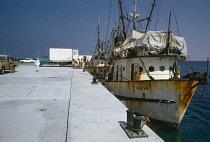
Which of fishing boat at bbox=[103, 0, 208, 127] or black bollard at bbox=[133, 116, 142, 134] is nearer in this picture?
black bollard at bbox=[133, 116, 142, 134]

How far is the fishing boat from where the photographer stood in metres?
8.62

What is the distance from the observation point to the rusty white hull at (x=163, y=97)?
8492 mm

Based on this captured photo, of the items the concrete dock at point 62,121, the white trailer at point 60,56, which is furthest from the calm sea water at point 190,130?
the white trailer at point 60,56

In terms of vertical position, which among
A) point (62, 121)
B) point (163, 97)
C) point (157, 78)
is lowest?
point (163, 97)

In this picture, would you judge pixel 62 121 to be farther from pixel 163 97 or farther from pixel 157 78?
pixel 157 78

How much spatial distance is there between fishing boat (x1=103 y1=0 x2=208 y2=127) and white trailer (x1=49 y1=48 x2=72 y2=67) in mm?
26547

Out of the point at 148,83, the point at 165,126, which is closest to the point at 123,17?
the point at 148,83

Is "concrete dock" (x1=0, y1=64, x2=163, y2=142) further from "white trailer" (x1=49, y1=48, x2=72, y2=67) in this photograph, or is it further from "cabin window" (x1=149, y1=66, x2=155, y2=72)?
"white trailer" (x1=49, y1=48, x2=72, y2=67)

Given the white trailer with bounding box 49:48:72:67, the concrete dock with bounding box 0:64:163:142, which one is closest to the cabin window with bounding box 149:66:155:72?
the concrete dock with bounding box 0:64:163:142

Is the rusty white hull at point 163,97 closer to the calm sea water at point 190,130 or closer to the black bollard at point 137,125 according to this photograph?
the calm sea water at point 190,130

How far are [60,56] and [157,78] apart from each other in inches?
1180

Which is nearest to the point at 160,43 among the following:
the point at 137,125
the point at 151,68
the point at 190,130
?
the point at 151,68

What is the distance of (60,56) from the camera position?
A: 3738 centimetres

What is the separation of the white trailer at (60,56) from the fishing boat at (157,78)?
2655 centimetres
